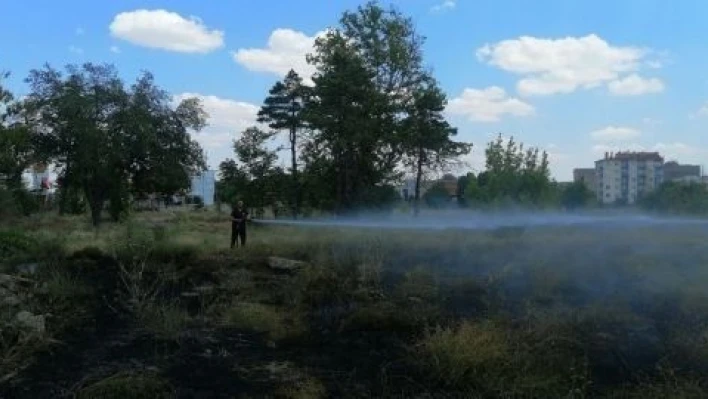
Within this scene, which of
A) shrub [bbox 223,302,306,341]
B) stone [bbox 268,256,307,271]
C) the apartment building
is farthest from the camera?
the apartment building

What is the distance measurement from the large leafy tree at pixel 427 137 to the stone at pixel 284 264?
2262cm

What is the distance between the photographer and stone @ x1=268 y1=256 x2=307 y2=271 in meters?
15.7

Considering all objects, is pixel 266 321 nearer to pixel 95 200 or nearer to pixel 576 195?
pixel 95 200

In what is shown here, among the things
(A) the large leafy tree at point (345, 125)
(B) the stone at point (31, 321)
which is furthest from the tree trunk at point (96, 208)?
(B) the stone at point (31, 321)

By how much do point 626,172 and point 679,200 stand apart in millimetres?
90615

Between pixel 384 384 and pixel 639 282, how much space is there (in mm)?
6323

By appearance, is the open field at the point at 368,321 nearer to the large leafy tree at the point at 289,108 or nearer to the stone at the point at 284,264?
the stone at the point at 284,264

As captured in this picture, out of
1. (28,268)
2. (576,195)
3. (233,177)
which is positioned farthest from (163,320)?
(576,195)

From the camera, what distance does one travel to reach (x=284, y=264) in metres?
15.9

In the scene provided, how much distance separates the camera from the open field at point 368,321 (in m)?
8.07

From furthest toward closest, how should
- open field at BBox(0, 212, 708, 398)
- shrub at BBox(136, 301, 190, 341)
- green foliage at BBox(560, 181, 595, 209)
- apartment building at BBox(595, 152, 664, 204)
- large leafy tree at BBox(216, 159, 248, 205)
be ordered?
apartment building at BBox(595, 152, 664, 204), green foliage at BBox(560, 181, 595, 209), large leafy tree at BBox(216, 159, 248, 205), shrub at BBox(136, 301, 190, 341), open field at BBox(0, 212, 708, 398)

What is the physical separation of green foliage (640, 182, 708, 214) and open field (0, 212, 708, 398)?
2774cm

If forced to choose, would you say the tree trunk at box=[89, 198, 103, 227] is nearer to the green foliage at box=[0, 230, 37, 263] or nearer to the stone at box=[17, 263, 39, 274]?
the green foliage at box=[0, 230, 37, 263]

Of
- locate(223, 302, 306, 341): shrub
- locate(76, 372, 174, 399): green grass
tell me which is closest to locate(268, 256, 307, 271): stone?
locate(223, 302, 306, 341): shrub
